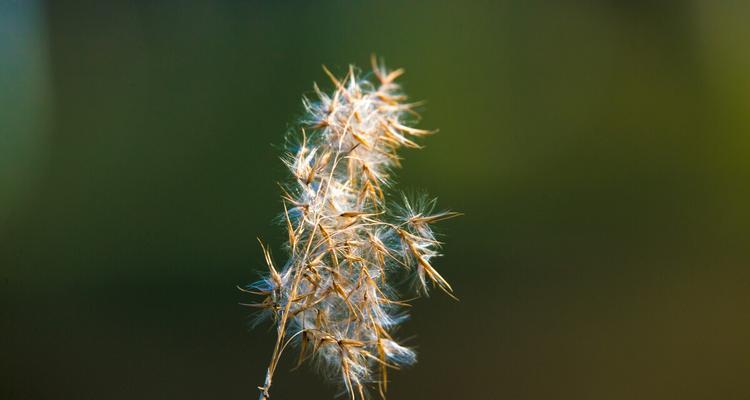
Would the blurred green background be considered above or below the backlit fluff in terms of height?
above

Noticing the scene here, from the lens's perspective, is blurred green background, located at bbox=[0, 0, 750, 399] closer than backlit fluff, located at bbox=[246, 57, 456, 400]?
No

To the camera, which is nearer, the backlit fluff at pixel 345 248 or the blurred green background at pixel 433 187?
the backlit fluff at pixel 345 248

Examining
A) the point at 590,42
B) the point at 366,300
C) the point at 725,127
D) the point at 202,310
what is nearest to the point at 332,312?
the point at 366,300

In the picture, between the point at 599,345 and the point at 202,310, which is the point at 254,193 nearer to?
the point at 202,310

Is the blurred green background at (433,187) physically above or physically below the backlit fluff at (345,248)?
above
